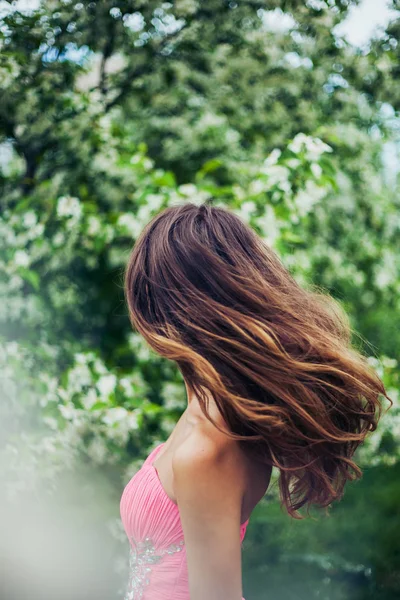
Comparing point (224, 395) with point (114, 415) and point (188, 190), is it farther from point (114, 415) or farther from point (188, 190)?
point (188, 190)

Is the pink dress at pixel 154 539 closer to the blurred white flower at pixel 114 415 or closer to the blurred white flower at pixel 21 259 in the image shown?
the blurred white flower at pixel 114 415

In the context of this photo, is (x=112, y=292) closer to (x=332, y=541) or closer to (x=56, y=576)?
(x=56, y=576)

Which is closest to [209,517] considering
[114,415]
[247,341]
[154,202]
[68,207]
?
[247,341]

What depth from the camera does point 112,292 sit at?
3455mm

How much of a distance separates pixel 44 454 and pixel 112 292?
1.07 metres

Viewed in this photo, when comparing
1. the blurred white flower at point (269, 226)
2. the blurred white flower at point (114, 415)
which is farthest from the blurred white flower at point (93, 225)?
the blurred white flower at point (114, 415)

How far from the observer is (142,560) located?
1.48 metres

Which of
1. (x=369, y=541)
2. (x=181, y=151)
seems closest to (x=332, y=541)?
(x=369, y=541)

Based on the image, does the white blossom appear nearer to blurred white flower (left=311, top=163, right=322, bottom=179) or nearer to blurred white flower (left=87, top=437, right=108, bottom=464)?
blurred white flower (left=87, top=437, right=108, bottom=464)

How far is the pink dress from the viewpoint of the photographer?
1.40 m

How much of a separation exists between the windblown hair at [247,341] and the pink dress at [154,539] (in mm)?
274

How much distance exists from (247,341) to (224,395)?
0.42 ft

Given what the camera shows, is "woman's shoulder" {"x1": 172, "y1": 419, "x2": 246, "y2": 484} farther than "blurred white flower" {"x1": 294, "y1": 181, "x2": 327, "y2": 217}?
No

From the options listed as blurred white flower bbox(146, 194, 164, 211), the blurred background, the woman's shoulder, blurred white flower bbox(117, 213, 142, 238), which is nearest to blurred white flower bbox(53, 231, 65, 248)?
the blurred background
